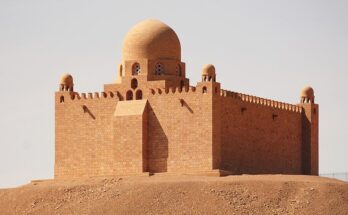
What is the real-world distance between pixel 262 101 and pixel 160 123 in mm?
7234

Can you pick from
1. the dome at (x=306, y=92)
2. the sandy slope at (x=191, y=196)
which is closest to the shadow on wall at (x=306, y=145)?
the dome at (x=306, y=92)

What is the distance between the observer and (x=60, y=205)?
69.3 m

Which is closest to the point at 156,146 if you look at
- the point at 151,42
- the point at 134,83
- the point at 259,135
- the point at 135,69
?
the point at 134,83

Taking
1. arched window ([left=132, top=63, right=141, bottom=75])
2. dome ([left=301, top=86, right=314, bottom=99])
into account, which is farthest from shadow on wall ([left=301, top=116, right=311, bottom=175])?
arched window ([left=132, top=63, right=141, bottom=75])

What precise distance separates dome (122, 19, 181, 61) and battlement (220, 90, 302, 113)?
12.4 ft

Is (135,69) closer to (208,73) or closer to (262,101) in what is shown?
(208,73)

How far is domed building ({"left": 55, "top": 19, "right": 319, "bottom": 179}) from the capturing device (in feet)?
236

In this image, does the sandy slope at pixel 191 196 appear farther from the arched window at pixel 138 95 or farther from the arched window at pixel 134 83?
the arched window at pixel 134 83

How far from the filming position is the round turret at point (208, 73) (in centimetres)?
7212

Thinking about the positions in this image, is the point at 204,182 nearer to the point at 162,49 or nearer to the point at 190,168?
the point at 190,168

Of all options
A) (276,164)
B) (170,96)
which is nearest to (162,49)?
(170,96)

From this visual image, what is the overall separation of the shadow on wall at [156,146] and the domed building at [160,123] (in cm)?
5

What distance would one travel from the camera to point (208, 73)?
237ft

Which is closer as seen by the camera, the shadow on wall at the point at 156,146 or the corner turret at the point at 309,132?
the shadow on wall at the point at 156,146
